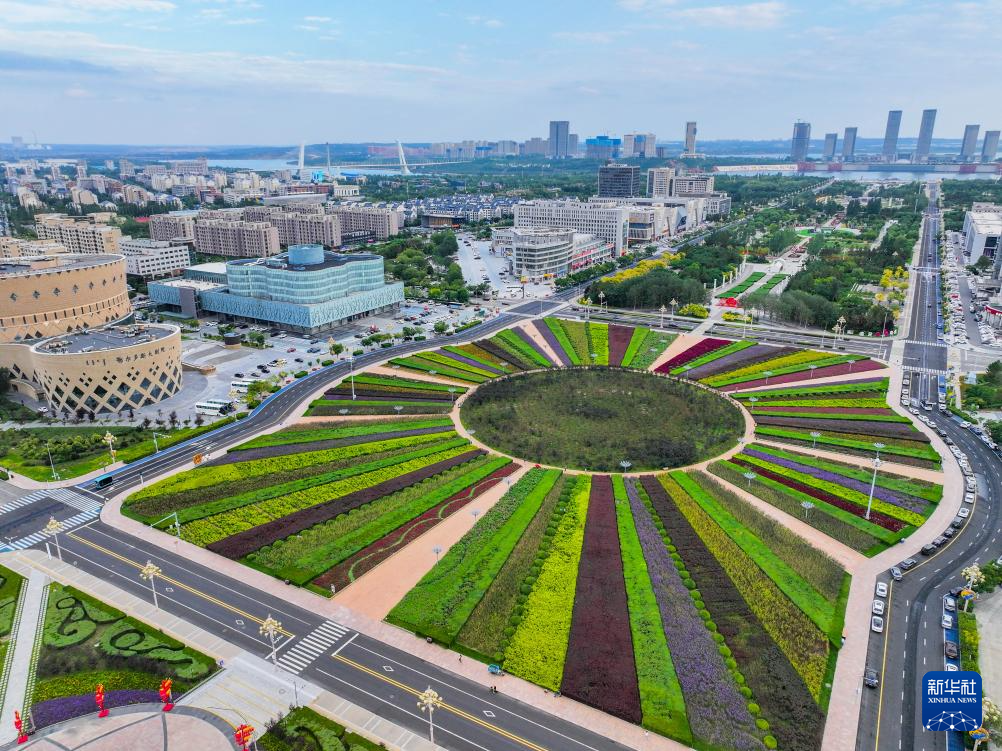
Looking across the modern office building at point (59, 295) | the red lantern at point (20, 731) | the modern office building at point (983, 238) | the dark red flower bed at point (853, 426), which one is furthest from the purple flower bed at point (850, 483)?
the modern office building at point (983, 238)

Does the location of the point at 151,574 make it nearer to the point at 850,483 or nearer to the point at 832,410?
the point at 850,483

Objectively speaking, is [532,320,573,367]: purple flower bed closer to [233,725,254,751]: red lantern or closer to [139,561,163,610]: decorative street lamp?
[139,561,163,610]: decorative street lamp

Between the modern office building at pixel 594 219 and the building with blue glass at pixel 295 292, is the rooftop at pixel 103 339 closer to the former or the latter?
the building with blue glass at pixel 295 292

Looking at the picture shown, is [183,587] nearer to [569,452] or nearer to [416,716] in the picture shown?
[416,716]

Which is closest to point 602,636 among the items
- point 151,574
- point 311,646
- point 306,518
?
point 311,646

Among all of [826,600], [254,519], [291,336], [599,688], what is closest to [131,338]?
[291,336]

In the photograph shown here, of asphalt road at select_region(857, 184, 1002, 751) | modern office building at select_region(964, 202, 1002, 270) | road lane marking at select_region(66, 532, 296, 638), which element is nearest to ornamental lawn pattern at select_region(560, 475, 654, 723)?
asphalt road at select_region(857, 184, 1002, 751)
